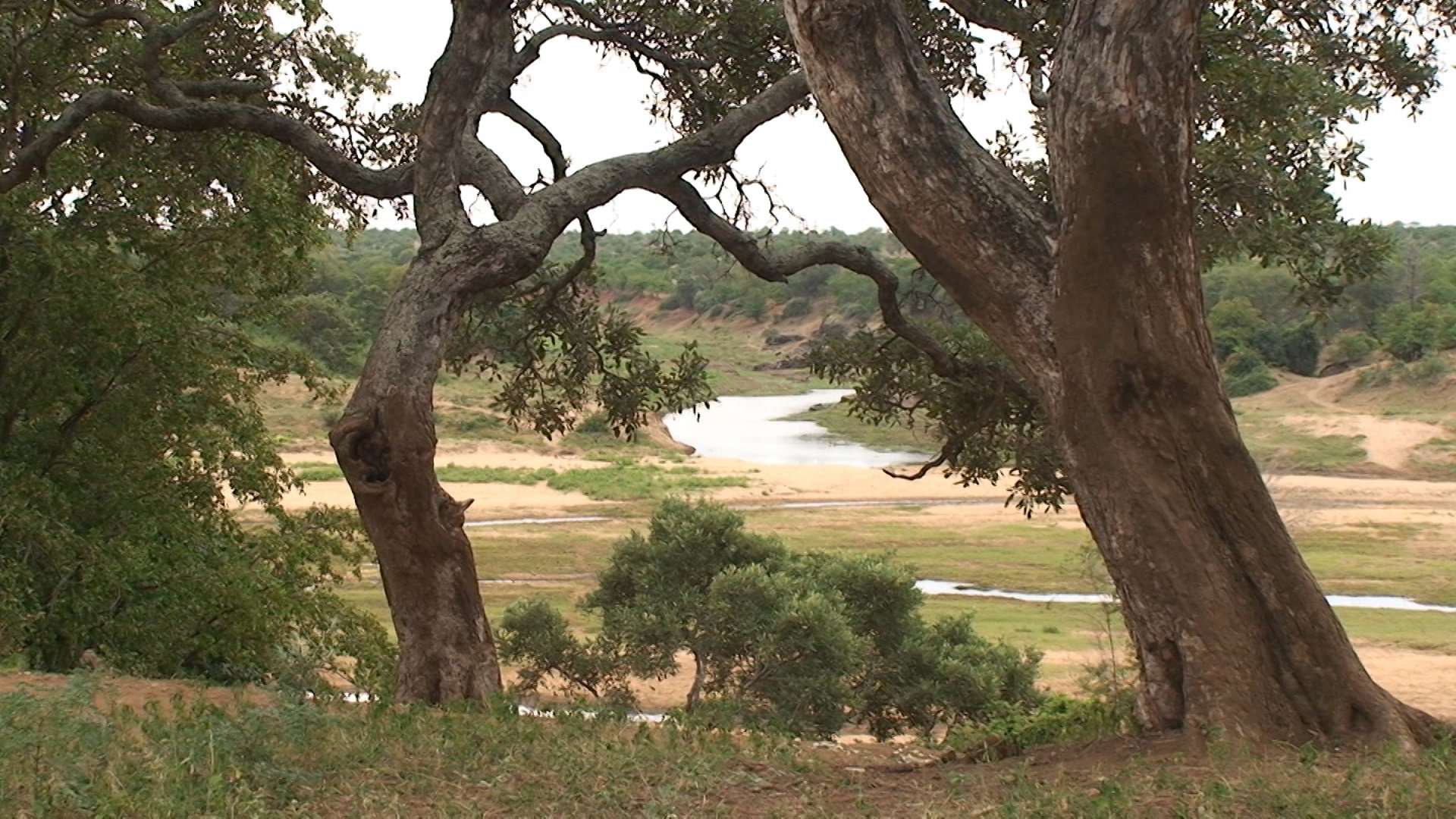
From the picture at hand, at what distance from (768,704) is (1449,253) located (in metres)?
78.2

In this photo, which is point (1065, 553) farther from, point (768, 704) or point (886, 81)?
point (886, 81)

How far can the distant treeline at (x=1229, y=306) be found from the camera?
Result: 164 ft

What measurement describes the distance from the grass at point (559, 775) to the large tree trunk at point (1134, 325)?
0.33 meters

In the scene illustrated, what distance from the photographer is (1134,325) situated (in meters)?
5.38

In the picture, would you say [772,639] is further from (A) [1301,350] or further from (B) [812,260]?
(A) [1301,350]

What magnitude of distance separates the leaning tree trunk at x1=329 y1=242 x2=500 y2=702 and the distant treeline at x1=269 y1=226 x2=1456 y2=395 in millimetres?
28528

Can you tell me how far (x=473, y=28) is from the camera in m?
7.72

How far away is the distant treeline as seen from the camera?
49.9 meters

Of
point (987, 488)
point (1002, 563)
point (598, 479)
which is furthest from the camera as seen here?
point (987, 488)

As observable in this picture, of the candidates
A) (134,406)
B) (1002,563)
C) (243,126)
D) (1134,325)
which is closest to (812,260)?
(243,126)

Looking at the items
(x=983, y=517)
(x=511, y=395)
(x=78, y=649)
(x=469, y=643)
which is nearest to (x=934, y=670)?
(x=511, y=395)

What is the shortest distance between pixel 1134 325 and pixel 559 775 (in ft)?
9.08

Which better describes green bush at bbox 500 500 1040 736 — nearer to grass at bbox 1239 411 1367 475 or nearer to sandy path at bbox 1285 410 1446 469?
grass at bbox 1239 411 1367 475

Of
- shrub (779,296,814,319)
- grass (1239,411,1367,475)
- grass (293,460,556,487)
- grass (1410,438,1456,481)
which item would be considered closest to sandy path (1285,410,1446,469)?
grass (1410,438,1456,481)
